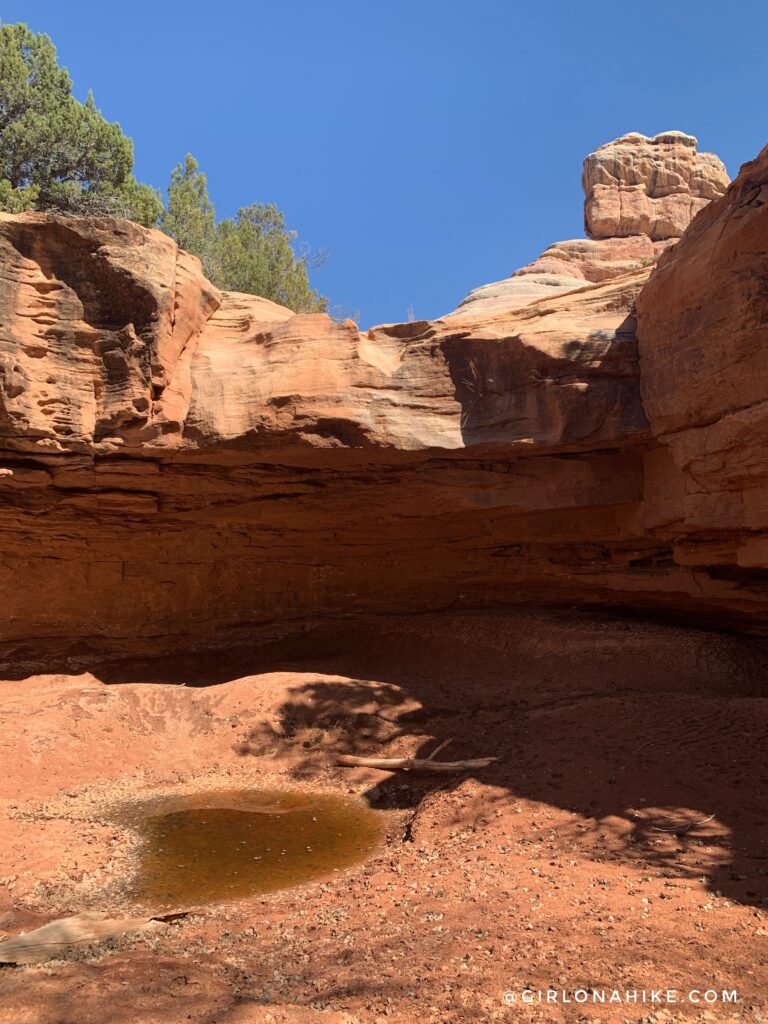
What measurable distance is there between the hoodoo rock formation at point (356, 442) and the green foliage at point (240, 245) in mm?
9500

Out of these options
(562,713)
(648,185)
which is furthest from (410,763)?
(648,185)

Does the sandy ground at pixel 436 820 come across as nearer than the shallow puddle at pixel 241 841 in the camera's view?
Yes

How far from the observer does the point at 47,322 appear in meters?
9.99

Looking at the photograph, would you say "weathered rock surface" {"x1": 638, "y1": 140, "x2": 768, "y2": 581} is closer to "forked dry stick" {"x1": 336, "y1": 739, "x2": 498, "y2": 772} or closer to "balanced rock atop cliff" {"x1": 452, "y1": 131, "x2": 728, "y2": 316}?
"forked dry stick" {"x1": 336, "y1": 739, "x2": 498, "y2": 772}

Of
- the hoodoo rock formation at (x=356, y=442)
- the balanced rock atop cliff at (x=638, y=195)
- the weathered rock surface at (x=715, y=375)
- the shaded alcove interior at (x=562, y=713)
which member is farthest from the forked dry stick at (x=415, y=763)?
the balanced rock atop cliff at (x=638, y=195)

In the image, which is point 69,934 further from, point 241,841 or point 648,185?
point 648,185

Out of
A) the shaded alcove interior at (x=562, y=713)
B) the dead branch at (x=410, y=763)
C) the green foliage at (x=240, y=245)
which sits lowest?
the dead branch at (x=410, y=763)

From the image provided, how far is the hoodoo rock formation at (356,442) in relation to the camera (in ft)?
30.3

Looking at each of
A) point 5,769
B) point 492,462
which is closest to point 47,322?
point 5,769

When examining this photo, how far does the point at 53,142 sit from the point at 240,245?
17.0 ft

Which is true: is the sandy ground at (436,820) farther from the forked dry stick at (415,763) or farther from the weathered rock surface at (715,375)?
the weathered rock surface at (715,375)

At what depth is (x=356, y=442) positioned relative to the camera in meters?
10.1

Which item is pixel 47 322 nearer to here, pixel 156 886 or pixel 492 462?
pixel 492 462

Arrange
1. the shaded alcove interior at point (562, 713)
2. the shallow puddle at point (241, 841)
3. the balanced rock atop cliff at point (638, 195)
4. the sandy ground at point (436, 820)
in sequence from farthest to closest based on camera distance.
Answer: the balanced rock atop cliff at point (638, 195) < the shaded alcove interior at point (562, 713) < the shallow puddle at point (241, 841) < the sandy ground at point (436, 820)
